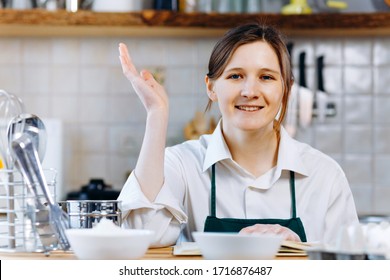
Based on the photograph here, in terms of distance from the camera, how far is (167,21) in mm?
3182

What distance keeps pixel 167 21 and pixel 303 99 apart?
71 cm

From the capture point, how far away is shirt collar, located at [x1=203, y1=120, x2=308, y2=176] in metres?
1.97

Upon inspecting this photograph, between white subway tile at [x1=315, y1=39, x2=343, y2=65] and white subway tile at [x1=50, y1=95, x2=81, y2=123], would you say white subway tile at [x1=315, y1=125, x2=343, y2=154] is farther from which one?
white subway tile at [x1=50, y1=95, x2=81, y2=123]

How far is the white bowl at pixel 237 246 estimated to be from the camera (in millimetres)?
1215

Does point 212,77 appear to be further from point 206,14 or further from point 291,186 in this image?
point 206,14

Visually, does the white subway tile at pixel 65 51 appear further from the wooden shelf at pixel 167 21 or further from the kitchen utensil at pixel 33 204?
the kitchen utensil at pixel 33 204

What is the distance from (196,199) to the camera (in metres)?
2.04

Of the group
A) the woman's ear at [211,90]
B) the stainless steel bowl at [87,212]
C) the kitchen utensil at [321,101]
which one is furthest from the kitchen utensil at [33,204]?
the kitchen utensil at [321,101]

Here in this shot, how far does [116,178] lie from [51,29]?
718 millimetres

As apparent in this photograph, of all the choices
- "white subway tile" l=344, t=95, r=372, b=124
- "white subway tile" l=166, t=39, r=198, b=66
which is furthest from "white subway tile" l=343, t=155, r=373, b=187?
"white subway tile" l=166, t=39, r=198, b=66

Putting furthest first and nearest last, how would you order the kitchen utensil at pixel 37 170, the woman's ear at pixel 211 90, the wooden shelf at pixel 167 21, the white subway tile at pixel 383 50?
the white subway tile at pixel 383 50 < the wooden shelf at pixel 167 21 < the woman's ear at pixel 211 90 < the kitchen utensil at pixel 37 170

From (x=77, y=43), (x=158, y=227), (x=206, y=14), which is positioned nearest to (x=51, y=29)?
(x=77, y=43)

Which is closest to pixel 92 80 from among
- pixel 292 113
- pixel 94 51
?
pixel 94 51

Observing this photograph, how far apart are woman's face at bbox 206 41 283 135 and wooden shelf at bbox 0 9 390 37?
4.02 ft
